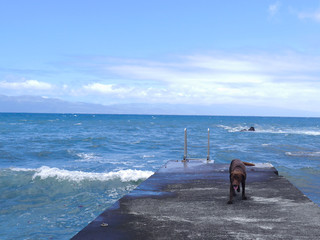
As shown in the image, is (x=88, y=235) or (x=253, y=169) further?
(x=253, y=169)

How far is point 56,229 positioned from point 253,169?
24.7 ft

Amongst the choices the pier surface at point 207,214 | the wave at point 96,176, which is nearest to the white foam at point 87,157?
the wave at point 96,176

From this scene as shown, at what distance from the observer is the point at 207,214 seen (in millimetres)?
7039

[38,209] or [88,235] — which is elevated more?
[88,235]

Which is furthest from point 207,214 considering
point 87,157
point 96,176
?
point 87,157

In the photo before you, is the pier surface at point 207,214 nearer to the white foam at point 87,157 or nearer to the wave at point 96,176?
the wave at point 96,176

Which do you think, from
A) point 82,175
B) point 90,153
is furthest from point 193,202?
point 90,153

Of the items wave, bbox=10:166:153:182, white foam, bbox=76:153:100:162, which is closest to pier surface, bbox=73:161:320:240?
wave, bbox=10:166:153:182

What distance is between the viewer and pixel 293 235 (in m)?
5.78

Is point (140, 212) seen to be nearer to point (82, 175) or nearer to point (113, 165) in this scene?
point (82, 175)

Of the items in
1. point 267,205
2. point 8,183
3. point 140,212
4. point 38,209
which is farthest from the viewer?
point 8,183

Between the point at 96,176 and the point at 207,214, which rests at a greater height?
the point at 207,214

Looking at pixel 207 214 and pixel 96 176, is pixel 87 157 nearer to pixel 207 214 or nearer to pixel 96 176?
pixel 96 176

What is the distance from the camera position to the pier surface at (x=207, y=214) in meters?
5.86
